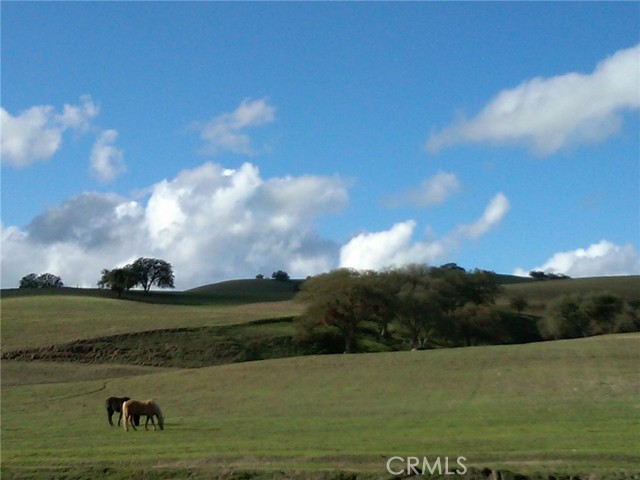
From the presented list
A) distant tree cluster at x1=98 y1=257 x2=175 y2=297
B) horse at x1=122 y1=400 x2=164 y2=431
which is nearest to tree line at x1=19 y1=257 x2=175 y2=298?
distant tree cluster at x1=98 y1=257 x2=175 y2=297

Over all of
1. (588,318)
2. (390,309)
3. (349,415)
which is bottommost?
(349,415)

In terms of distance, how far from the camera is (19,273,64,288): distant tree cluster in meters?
187

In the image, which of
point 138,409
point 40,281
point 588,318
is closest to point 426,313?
point 588,318

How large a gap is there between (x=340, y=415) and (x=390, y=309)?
53174 millimetres

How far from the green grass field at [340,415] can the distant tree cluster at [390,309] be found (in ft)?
79.2

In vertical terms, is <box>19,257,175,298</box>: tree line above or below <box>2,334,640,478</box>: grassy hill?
above

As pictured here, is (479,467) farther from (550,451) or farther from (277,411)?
(277,411)

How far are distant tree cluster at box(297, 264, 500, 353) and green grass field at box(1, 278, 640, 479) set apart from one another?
2415 centimetres

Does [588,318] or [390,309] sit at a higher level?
[390,309]

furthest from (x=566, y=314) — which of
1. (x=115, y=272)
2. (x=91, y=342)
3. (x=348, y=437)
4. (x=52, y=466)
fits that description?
(x=52, y=466)

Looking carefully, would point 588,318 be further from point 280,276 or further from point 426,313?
point 280,276

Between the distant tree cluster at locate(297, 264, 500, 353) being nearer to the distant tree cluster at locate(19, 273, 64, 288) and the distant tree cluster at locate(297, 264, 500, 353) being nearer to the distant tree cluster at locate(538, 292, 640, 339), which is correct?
the distant tree cluster at locate(538, 292, 640, 339)

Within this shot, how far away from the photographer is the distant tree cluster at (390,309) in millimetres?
81500

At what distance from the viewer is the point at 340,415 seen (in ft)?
104
